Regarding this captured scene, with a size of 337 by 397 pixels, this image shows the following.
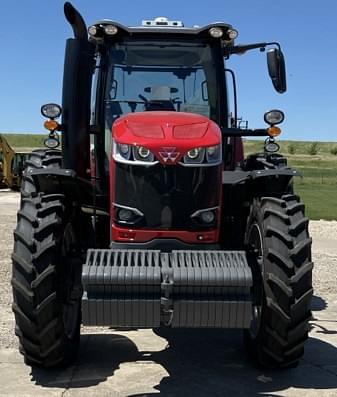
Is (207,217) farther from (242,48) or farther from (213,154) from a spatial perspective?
(242,48)

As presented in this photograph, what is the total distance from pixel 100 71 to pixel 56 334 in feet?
8.35

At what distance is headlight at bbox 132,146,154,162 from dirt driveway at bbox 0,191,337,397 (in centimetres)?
166

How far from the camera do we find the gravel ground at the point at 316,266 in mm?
6711

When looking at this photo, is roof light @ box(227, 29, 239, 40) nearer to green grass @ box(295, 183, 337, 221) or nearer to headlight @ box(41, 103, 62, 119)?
headlight @ box(41, 103, 62, 119)

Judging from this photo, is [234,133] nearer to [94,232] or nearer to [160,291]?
[94,232]

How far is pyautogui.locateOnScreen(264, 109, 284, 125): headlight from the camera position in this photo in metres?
6.18

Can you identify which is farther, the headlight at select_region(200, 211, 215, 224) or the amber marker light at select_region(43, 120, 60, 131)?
the amber marker light at select_region(43, 120, 60, 131)

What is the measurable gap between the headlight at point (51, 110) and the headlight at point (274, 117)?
6.32 feet

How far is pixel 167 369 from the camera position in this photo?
528 cm

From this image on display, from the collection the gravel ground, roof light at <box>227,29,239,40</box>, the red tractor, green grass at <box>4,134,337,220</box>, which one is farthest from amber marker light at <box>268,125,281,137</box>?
green grass at <box>4,134,337,220</box>

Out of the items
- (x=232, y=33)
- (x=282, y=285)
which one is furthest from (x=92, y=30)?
(x=282, y=285)

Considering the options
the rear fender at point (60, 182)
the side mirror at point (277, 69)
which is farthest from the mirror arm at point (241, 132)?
the rear fender at point (60, 182)

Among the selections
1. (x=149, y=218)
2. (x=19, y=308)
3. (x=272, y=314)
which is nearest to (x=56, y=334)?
(x=19, y=308)

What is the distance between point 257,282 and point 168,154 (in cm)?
119
